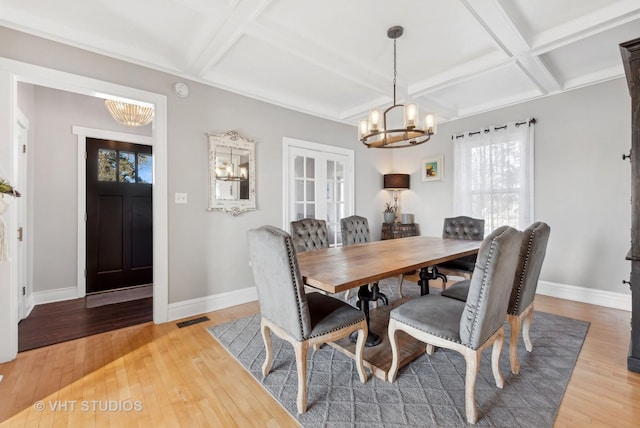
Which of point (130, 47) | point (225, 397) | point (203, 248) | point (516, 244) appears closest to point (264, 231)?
point (225, 397)

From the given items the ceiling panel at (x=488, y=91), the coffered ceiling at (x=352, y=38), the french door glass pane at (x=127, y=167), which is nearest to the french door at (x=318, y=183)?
the coffered ceiling at (x=352, y=38)

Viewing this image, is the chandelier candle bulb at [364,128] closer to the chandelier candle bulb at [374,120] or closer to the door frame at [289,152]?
the chandelier candle bulb at [374,120]

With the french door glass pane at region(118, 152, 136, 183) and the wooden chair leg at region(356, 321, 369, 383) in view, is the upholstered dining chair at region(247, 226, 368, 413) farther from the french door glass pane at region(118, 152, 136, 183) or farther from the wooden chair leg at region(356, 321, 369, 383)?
the french door glass pane at region(118, 152, 136, 183)

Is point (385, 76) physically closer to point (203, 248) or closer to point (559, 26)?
point (559, 26)

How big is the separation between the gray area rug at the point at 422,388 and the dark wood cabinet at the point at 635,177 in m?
0.33

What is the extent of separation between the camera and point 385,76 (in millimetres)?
3082

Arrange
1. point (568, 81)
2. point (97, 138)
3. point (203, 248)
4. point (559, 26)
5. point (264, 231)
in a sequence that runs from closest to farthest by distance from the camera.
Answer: point (264, 231), point (559, 26), point (203, 248), point (568, 81), point (97, 138)

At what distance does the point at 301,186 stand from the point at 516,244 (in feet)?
9.30

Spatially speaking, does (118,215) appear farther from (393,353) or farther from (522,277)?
(522,277)

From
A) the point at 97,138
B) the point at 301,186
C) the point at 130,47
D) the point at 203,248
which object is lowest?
the point at 203,248

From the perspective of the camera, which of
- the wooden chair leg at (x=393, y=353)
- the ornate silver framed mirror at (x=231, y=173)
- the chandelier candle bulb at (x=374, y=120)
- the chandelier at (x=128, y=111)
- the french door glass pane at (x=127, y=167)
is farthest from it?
the french door glass pane at (x=127, y=167)

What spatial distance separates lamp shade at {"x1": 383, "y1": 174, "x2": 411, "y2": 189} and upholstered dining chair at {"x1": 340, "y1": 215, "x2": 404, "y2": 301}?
150 cm

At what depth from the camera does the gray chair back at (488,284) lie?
4.42ft

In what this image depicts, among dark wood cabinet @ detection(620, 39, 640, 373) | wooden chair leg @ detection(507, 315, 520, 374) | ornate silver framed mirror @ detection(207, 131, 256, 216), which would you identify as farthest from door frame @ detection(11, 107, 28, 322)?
dark wood cabinet @ detection(620, 39, 640, 373)
